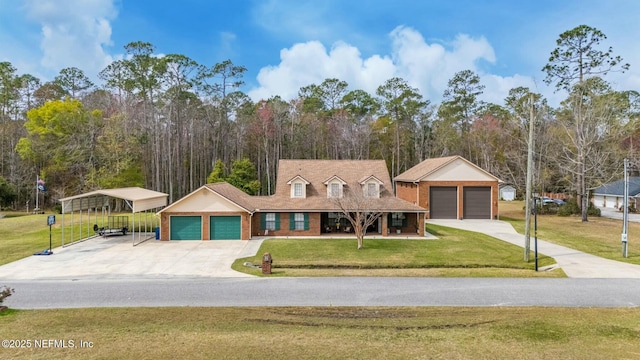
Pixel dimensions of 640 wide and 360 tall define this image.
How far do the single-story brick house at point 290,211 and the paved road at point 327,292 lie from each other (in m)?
9.63

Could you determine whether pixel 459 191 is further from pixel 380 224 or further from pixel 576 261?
pixel 576 261

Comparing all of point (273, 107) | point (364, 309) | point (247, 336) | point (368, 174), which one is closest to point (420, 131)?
point (273, 107)

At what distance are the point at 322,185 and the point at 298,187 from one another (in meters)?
2.22

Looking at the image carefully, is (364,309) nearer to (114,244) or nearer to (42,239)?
(114,244)

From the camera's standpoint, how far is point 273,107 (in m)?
50.7

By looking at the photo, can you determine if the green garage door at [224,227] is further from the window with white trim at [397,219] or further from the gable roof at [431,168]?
the gable roof at [431,168]

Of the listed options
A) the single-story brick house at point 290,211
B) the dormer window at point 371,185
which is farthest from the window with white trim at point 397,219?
the dormer window at point 371,185

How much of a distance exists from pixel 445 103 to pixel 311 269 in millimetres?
48792

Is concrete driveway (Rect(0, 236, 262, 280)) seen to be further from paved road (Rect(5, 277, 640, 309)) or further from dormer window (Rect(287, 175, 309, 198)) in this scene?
dormer window (Rect(287, 175, 309, 198))

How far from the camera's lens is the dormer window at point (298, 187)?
29.2 meters

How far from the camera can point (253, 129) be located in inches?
2012

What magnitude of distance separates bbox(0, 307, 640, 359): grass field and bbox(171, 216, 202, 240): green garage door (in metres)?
14.6

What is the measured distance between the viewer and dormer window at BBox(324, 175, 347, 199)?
96.4 ft

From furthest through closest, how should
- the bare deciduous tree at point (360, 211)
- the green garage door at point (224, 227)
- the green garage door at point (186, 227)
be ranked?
1. the green garage door at point (224, 227)
2. the green garage door at point (186, 227)
3. the bare deciduous tree at point (360, 211)
